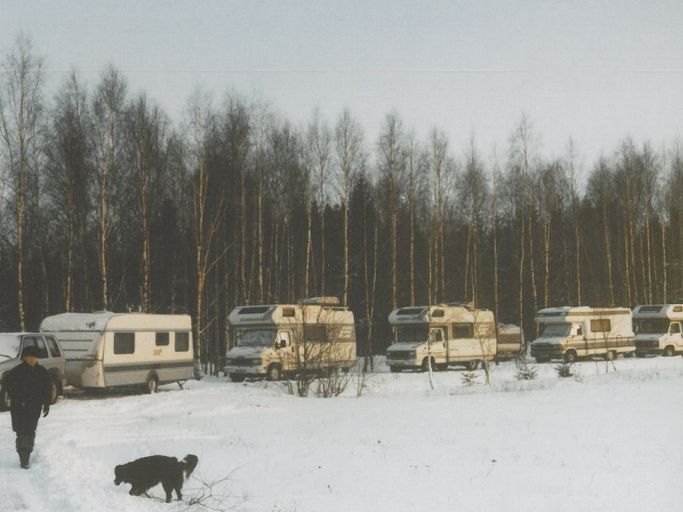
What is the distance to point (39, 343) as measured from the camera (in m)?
18.3

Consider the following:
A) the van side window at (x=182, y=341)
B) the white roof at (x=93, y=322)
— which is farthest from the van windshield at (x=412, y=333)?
the white roof at (x=93, y=322)

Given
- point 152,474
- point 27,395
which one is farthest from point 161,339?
point 152,474

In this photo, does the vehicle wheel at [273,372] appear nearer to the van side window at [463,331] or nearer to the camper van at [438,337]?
the camper van at [438,337]

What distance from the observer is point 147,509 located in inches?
294

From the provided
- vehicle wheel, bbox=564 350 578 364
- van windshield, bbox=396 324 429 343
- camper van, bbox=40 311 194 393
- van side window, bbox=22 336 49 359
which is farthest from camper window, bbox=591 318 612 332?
van side window, bbox=22 336 49 359

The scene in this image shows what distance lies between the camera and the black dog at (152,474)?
8.11m

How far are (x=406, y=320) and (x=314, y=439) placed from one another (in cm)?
1740

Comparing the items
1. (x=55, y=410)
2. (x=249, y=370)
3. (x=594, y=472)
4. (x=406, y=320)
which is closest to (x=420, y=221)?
(x=406, y=320)

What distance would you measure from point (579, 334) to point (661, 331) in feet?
23.3

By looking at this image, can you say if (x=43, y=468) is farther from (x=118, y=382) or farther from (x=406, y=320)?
(x=406, y=320)

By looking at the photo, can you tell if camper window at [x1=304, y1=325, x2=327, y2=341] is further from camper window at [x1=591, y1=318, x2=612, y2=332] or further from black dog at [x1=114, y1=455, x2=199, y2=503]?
camper window at [x1=591, y1=318, x2=612, y2=332]

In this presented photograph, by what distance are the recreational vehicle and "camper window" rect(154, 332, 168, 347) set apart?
3650 mm

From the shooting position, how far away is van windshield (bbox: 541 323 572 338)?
106ft

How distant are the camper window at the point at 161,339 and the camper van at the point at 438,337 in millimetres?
10080
